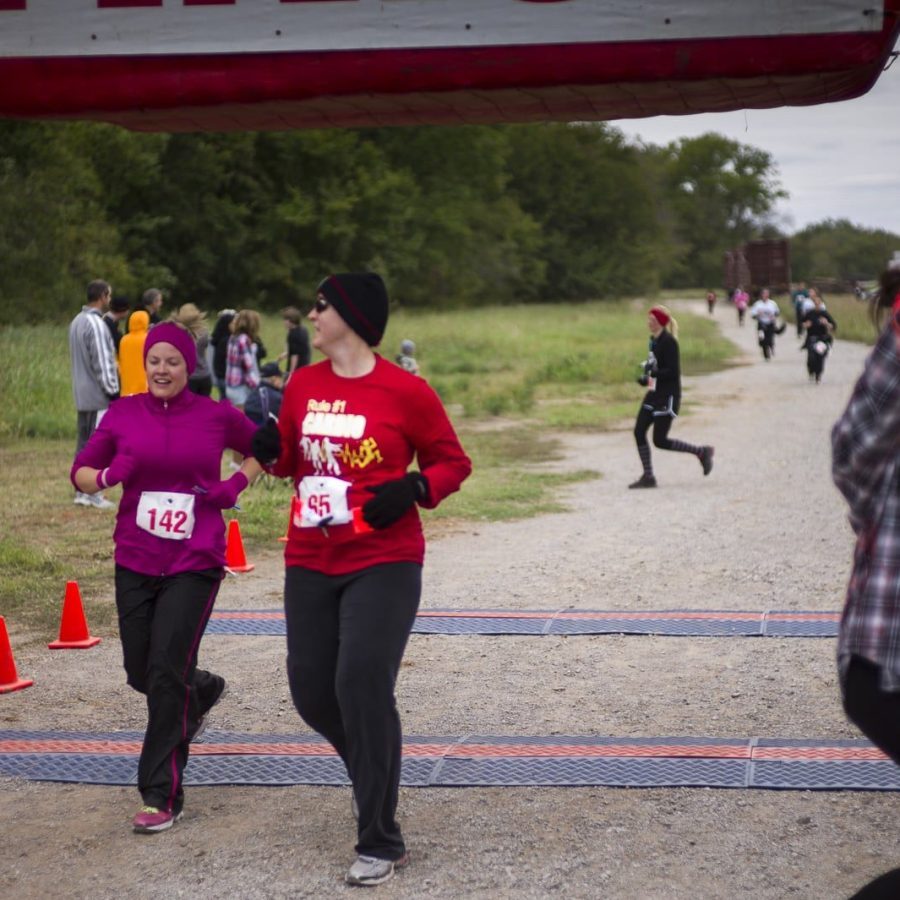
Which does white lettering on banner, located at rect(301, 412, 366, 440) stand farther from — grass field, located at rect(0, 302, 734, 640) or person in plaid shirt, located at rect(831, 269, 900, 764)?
grass field, located at rect(0, 302, 734, 640)

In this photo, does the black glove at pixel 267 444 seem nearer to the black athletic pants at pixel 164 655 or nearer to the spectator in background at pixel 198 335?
the black athletic pants at pixel 164 655

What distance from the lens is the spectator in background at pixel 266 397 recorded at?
41.4 ft

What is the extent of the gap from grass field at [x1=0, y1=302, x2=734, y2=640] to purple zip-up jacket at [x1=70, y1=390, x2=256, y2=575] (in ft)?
11.3

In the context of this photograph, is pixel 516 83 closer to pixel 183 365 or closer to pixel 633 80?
pixel 633 80

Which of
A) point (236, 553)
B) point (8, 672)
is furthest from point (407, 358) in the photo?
point (8, 672)

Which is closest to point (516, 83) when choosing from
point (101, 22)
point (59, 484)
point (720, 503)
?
point (101, 22)

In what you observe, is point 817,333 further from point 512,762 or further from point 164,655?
point 164,655

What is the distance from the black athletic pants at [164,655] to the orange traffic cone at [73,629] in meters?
2.89

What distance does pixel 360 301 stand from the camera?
4676 mm

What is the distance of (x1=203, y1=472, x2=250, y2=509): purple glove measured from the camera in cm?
512

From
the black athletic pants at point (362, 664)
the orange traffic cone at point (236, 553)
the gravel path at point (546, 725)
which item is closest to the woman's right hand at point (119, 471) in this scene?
A: the black athletic pants at point (362, 664)

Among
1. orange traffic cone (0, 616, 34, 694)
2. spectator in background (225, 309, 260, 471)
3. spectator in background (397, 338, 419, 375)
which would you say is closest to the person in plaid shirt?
orange traffic cone (0, 616, 34, 694)

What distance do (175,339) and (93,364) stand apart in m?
7.99

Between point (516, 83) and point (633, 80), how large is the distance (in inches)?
17.0
